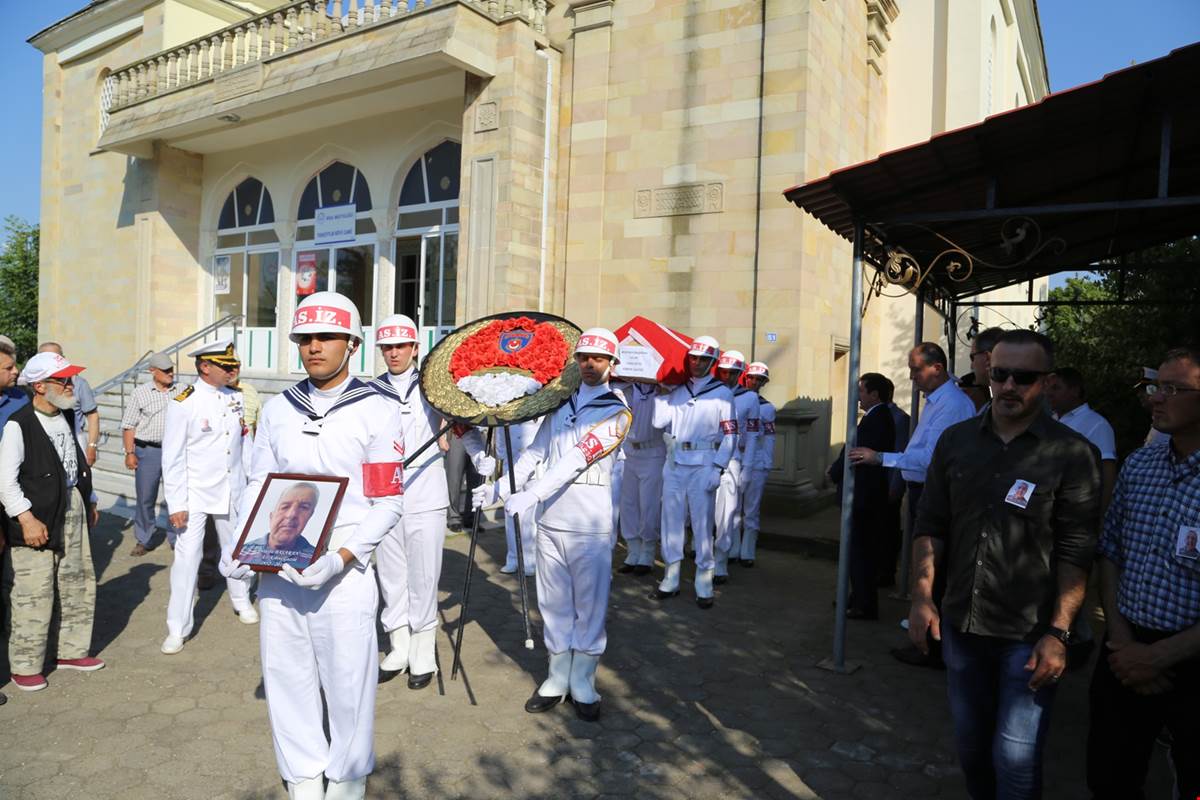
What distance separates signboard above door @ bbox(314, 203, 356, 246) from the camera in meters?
16.2

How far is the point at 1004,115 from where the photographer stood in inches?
168

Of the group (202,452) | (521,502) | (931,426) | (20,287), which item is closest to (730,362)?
(931,426)

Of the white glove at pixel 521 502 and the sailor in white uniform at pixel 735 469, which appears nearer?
the white glove at pixel 521 502

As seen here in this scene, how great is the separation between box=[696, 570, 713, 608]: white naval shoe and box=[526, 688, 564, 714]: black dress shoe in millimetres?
2367

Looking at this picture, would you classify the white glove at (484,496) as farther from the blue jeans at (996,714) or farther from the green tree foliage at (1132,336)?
the green tree foliage at (1132,336)

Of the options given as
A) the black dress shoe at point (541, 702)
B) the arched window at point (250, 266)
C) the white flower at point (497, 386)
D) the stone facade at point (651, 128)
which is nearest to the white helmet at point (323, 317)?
the white flower at point (497, 386)

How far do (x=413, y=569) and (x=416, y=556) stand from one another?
0.09m

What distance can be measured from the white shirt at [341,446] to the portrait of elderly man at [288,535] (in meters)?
0.13

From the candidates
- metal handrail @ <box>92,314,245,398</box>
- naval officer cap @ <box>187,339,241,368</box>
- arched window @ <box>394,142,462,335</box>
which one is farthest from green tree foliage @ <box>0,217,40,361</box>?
naval officer cap @ <box>187,339,241,368</box>

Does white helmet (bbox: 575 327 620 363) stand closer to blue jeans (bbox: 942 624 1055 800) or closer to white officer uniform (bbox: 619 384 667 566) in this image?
blue jeans (bbox: 942 624 1055 800)

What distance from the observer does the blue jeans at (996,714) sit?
8.86ft

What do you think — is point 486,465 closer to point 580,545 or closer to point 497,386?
point 497,386

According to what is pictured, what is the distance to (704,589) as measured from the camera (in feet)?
21.8

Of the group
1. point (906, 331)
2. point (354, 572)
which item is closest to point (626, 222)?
point (906, 331)
